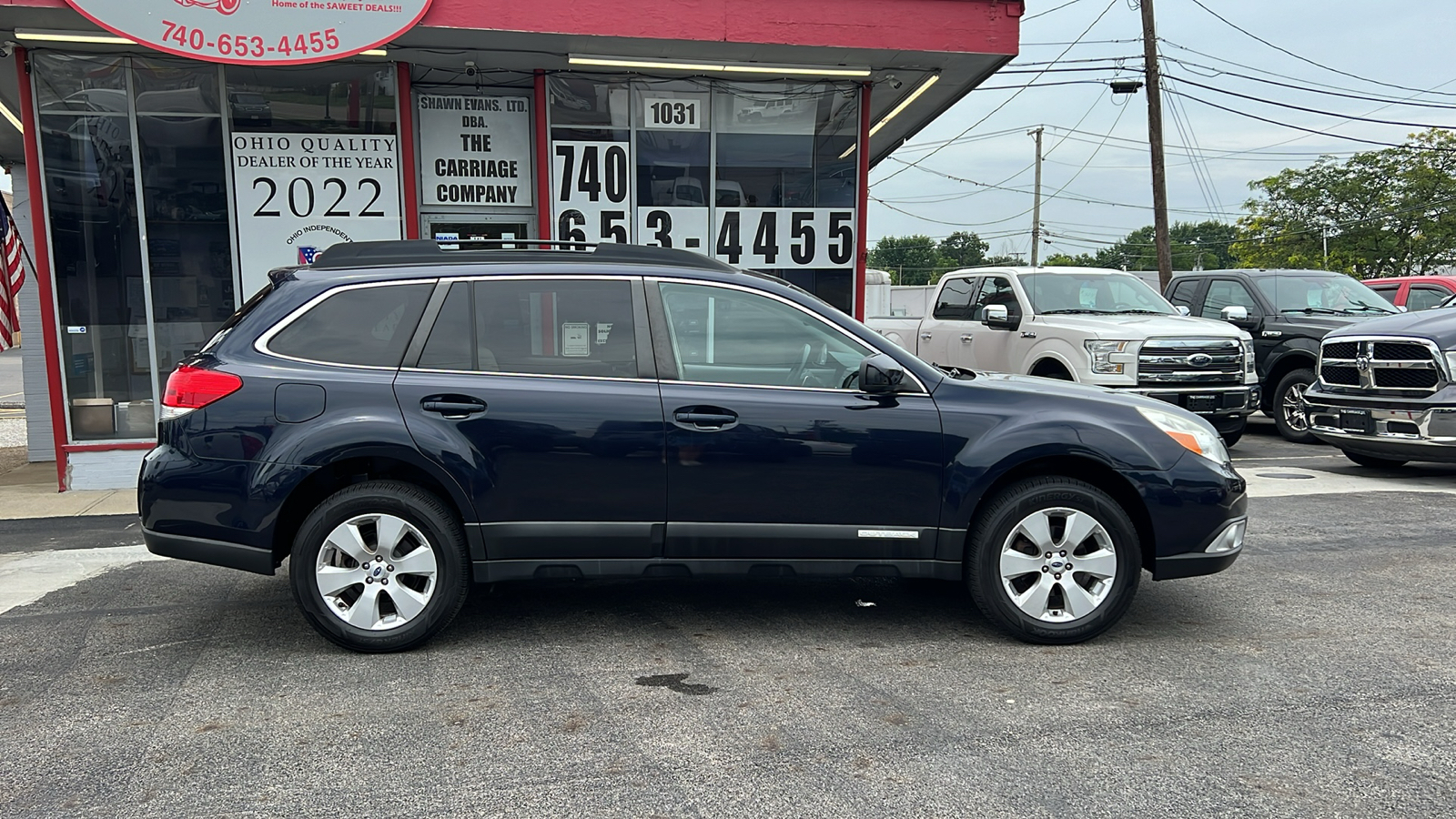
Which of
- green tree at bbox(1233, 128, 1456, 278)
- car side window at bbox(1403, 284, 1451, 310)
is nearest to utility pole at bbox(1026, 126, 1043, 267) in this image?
green tree at bbox(1233, 128, 1456, 278)

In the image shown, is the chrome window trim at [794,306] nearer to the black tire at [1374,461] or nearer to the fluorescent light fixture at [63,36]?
the fluorescent light fixture at [63,36]

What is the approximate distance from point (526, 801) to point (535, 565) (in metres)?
1.53

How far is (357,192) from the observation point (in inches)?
388

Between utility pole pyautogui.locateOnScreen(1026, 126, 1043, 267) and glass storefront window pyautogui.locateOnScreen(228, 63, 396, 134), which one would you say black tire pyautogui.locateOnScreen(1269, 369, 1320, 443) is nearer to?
glass storefront window pyautogui.locateOnScreen(228, 63, 396, 134)

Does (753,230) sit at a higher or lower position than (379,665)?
higher

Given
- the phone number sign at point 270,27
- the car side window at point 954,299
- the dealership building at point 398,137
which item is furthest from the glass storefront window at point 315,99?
the car side window at point 954,299

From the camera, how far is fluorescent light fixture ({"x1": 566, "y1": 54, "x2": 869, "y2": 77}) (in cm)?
973

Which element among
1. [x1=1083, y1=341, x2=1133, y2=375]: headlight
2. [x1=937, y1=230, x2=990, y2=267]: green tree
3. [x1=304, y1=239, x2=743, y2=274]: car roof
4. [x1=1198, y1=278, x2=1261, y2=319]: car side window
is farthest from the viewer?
[x1=937, y1=230, x2=990, y2=267]: green tree

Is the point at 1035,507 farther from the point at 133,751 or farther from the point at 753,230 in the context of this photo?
the point at 753,230

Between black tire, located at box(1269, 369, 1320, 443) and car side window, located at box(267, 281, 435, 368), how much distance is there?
419 inches

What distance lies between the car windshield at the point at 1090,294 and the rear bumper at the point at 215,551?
8573 millimetres

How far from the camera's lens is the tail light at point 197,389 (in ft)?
14.7

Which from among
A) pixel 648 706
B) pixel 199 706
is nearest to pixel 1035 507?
pixel 648 706

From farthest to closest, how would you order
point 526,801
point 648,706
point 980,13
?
point 980,13 < point 648,706 < point 526,801
